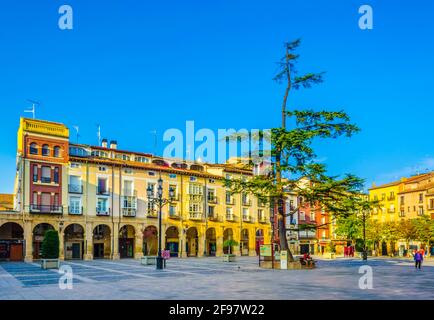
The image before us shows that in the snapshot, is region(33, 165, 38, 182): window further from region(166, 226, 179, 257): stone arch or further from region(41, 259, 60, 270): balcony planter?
region(41, 259, 60, 270): balcony planter

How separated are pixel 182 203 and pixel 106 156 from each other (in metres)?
12.0

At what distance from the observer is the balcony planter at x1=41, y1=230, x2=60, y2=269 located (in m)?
33.3

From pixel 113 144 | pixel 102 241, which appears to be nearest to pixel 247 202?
pixel 113 144

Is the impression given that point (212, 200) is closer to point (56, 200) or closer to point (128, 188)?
point (128, 188)

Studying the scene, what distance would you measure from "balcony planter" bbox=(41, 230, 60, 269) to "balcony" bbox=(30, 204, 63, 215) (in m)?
18.0

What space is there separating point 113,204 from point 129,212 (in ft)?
7.82

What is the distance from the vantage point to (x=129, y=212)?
193 feet

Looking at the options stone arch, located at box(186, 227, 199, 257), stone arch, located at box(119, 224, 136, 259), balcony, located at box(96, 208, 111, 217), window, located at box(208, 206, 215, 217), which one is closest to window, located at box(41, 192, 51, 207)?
balcony, located at box(96, 208, 111, 217)

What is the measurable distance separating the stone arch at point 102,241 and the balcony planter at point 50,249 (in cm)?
2351

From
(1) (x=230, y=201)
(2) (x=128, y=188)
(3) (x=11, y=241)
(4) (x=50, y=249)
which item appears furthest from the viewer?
(1) (x=230, y=201)

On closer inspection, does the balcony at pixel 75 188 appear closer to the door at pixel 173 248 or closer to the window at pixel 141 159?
the window at pixel 141 159
